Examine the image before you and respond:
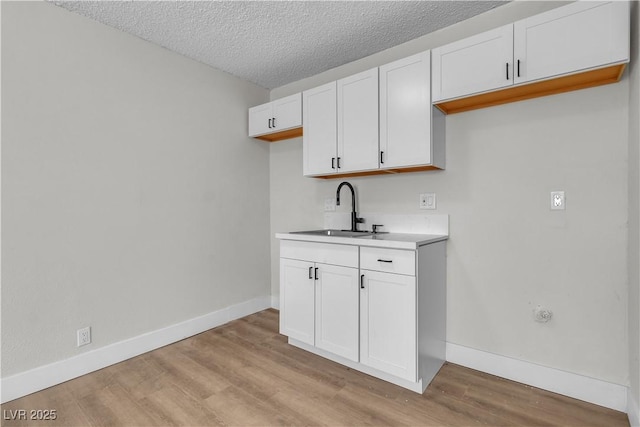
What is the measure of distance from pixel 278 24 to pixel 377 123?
40.8 inches

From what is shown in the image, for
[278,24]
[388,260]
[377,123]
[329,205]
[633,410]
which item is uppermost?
[278,24]

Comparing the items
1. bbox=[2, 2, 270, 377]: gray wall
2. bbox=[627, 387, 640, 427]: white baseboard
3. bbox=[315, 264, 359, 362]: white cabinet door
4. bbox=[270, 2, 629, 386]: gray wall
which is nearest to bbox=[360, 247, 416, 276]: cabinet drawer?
bbox=[315, 264, 359, 362]: white cabinet door

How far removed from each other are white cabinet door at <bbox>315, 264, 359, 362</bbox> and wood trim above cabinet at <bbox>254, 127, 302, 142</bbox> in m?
1.43

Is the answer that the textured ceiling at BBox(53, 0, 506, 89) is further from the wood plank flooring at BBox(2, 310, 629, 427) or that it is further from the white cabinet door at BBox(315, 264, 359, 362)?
the wood plank flooring at BBox(2, 310, 629, 427)

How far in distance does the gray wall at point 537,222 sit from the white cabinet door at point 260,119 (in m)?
1.44

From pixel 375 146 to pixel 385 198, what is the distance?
52 centimetres

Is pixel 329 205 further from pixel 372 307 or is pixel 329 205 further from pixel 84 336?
pixel 84 336

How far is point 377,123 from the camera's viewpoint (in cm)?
232

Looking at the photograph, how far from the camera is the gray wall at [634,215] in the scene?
1.51 metres

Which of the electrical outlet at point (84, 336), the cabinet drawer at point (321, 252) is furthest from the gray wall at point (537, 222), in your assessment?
the electrical outlet at point (84, 336)

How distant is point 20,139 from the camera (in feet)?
6.27

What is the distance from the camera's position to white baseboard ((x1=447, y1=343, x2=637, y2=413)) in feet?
5.79

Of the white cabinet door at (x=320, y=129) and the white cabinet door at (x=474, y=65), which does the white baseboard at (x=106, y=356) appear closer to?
the white cabinet door at (x=320, y=129)

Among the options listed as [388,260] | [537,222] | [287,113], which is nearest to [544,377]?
[537,222]
